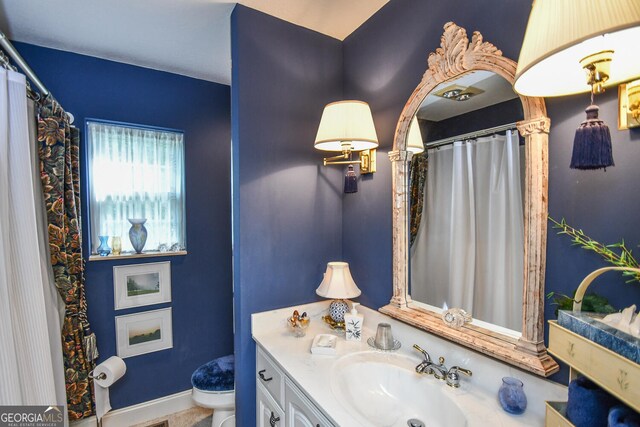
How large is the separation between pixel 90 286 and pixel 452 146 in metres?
2.47

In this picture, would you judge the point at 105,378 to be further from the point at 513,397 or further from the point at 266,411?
the point at 513,397

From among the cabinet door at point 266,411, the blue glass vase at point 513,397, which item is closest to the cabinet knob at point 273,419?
the cabinet door at point 266,411

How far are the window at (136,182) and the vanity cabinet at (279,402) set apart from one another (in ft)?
4.41

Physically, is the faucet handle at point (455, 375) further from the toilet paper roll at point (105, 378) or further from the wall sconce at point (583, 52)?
the toilet paper roll at point (105, 378)

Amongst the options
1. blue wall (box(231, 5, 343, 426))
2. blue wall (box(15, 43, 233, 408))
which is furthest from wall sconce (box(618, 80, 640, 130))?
blue wall (box(15, 43, 233, 408))

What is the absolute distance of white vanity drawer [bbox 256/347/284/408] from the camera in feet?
4.28

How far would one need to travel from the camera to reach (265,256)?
165cm

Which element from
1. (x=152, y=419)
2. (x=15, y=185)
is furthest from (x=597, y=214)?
(x=152, y=419)

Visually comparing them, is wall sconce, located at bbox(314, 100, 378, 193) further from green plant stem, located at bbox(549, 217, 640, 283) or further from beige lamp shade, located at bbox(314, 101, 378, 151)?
green plant stem, located at bbox(549, 217, 640, 283)

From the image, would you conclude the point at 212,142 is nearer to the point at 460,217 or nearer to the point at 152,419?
the point at 460,217

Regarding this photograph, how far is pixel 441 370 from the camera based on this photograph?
115 centimetres

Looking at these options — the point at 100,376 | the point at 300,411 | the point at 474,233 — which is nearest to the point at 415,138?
the point at 474,233

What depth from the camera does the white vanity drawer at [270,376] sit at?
131 cm

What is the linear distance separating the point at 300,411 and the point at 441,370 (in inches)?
22.8
